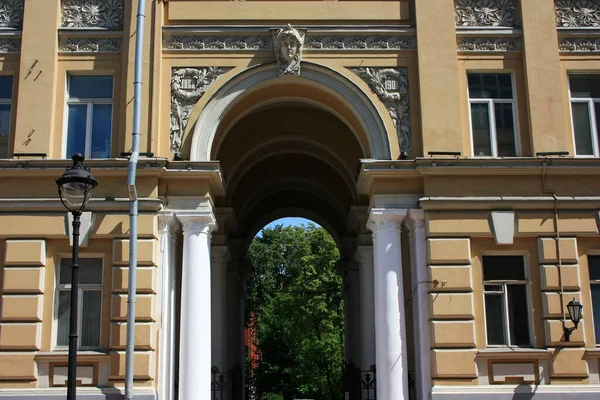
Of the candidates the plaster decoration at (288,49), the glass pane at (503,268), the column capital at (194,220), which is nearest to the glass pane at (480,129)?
the glass pane at (503,268)

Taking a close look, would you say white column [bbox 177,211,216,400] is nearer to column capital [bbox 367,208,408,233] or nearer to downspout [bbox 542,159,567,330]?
column capital [bbox 367,208,408,233]

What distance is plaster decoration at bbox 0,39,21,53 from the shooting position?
20484 mm

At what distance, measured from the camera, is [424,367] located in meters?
18.8

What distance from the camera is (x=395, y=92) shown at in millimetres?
20484

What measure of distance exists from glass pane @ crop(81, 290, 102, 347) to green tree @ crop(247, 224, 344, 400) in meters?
30.9

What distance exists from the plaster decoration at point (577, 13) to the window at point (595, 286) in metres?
6.31

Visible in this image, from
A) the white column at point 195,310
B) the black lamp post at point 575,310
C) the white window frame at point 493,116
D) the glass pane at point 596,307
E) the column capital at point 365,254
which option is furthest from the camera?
the column capital at point 365,254

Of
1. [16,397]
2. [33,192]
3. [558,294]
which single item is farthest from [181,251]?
[558,294]

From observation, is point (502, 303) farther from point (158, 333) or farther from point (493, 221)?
point (158, 333)

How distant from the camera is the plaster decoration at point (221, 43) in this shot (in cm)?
2069

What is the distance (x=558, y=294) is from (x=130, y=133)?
37.1ft

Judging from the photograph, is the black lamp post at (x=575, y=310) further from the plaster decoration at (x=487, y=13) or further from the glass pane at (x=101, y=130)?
the glass pane at (x=101, y=130)

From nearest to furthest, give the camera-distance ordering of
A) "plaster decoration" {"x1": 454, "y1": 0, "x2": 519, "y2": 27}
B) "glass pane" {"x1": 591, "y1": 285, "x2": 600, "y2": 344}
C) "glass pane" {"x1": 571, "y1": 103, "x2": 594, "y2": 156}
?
"glass pane" {"x1": 591, "y1": 285, "x2": 600, "y2": 344}, "glass pane" {"x1": 571, "y1": 103, "x2": 594, "y2": 156}, "plaster decoration" {"x1": 454, "y1": 0, "x2": 519, "y2": 27}

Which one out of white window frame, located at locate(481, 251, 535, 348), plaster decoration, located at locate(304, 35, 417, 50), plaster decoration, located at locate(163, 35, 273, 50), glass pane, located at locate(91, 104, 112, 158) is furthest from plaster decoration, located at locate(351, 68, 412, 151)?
glass pane, located at locate(91, 104, 112, 158)
